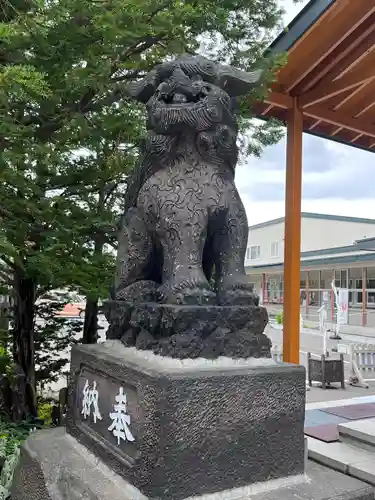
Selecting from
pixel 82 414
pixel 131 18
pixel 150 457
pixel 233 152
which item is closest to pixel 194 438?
pixel 150 457

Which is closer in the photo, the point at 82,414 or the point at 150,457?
the point at 150,457

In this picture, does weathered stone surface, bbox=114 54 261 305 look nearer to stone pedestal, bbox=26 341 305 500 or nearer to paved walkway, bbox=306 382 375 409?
stone pedestal, bbox=26 341 305 500

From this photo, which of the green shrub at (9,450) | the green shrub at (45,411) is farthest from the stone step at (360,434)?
the green shrub at (45,411)

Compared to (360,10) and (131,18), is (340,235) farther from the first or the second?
(131,18)

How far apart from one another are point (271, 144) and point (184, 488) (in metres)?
4.74

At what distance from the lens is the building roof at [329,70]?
4945 millimetres

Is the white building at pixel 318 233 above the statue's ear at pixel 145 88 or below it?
above

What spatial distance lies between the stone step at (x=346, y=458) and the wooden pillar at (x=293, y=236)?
282 centimetres

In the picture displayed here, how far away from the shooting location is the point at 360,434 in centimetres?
314

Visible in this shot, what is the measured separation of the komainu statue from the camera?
191cm

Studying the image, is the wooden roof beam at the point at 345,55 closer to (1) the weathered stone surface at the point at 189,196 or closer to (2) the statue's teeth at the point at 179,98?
(1) the weathered stone surface at the point at 189,196

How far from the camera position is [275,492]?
5.67ft

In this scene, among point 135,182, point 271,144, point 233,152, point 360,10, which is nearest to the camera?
point 233,152

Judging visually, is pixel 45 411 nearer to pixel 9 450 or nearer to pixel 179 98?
pixel 9 450
